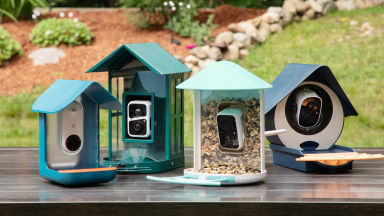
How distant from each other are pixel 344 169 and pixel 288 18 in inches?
198

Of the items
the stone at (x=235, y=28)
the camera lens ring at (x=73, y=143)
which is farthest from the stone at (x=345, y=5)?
the camera lens ring at (x=73, y=143)

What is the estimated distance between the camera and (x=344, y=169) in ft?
8.54

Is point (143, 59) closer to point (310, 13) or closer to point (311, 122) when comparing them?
point (311, 122)

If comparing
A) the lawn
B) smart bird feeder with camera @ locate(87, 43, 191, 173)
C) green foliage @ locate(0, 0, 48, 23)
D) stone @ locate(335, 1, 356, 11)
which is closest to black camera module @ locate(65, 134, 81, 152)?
smart bird feeder with camera @ locate(87, 43, 191, 173)

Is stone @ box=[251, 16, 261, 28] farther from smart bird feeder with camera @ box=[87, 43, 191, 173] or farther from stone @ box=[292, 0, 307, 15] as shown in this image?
smart bird feeder with camera @ box=[87, 43, 191, 173]

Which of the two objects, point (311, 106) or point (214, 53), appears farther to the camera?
point (214, 53)

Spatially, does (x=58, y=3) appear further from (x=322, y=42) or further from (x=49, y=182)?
(x=49, y=182)

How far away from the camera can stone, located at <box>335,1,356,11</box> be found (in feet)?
25.5

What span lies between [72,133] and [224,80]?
32.9 inches

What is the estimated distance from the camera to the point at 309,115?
2555mm

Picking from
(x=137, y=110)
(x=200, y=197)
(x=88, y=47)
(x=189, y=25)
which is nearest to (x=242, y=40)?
(x=189, y=25)

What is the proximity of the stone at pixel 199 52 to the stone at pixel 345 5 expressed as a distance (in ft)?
10.1

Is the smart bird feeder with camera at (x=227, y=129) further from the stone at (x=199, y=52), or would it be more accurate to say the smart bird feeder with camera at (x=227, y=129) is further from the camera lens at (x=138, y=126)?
the stone at (x=199, y=52)

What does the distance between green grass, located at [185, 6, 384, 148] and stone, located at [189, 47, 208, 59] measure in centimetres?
52
